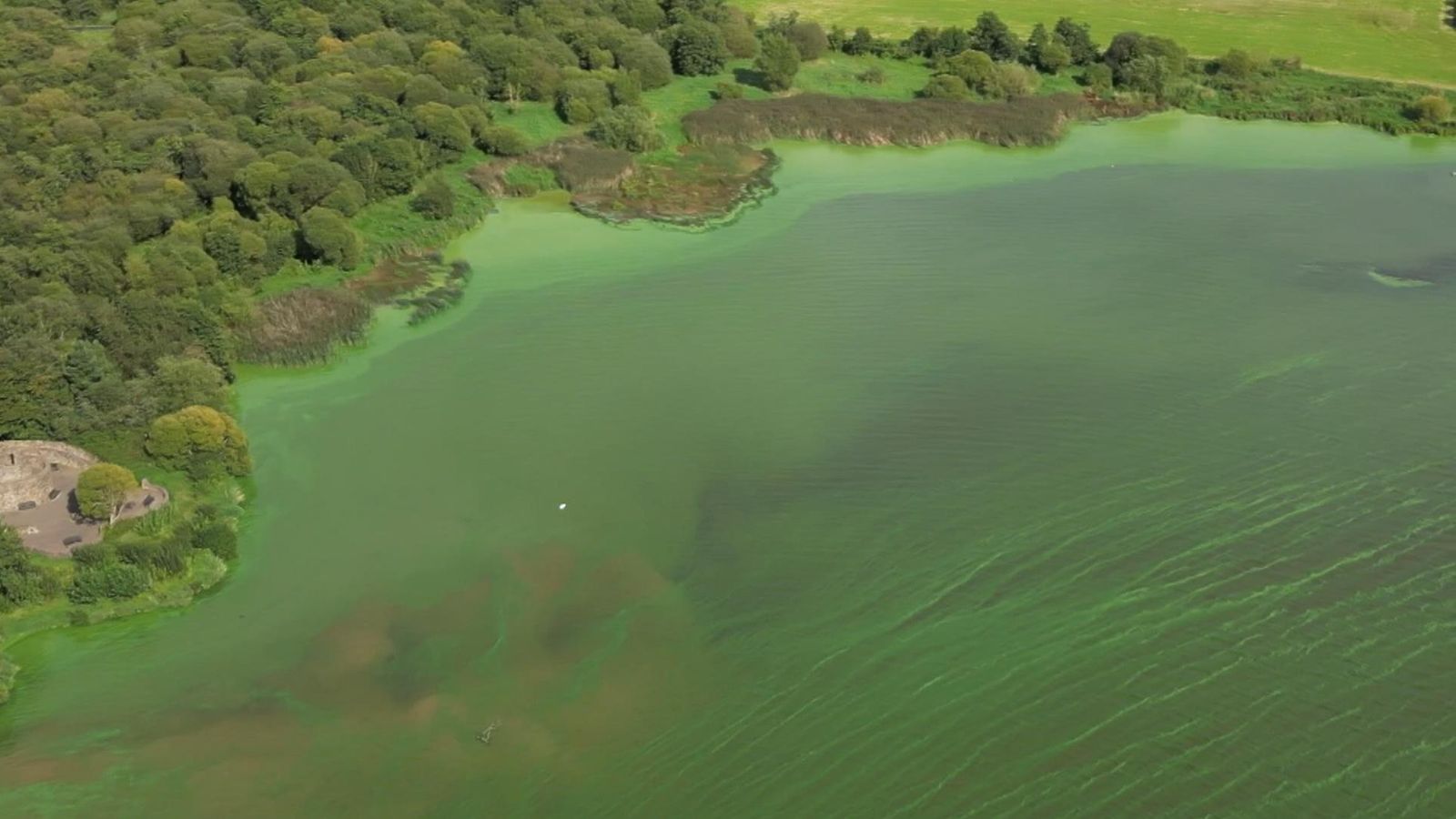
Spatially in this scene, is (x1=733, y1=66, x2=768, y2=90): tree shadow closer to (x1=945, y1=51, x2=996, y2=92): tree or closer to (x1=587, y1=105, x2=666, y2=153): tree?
(x1=587, y1=105, x2=666, y2=153): tree

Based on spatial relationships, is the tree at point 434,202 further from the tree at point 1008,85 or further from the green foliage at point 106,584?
the tree at point 1008,85

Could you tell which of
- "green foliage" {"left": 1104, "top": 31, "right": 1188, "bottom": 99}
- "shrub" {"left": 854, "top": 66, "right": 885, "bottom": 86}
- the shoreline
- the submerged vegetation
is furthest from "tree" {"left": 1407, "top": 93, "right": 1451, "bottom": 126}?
"shrub" {"left": 854, "top": 66, "right": 885, "bottom": 86}

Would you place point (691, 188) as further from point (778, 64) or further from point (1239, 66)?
point (1239, 66)

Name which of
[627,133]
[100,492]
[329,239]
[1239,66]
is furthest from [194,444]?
[1239,66]

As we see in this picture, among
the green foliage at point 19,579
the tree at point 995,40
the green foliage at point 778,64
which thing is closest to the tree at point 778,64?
the green foliage at point 778,64

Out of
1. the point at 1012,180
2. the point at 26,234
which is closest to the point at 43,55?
the point at 26,234

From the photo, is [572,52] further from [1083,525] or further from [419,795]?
[419,795]
